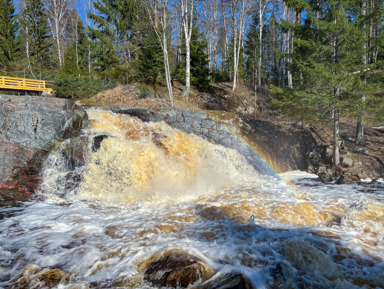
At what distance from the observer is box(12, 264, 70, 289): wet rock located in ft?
11.2

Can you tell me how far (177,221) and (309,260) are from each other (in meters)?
2.94

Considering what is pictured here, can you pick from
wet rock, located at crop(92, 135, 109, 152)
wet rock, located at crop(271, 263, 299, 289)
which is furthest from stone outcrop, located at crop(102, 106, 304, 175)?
wet rock, located at crop(271, 263, 299, 289)

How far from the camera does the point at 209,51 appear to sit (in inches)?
1159

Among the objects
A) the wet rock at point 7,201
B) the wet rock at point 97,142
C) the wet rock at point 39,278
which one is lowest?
the wet rock at point 39,278

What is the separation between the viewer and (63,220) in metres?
5.82

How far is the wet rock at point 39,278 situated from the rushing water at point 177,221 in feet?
0.05

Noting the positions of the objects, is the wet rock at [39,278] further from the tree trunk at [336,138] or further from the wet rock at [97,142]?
the tree trunk at [336,138]

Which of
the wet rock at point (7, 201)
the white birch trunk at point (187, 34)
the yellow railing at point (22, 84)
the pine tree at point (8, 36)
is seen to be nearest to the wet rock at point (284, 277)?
the wet rock at point (7, 201)

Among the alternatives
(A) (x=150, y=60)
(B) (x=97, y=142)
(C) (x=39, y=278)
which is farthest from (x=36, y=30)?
(C) (x=39, y=278)

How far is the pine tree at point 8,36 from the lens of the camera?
2245 cm

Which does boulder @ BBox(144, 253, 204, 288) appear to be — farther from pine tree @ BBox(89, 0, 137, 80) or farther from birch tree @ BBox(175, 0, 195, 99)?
pine tree @ BBox(89, 0, 137, 80)

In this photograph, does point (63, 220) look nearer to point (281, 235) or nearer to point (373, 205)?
point (281, 235)

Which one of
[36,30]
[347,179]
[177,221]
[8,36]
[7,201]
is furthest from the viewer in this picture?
[36,30]

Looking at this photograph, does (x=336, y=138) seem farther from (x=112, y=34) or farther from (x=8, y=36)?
(x=8, y=36)
